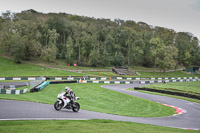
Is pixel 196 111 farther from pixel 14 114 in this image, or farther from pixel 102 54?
pixel 102 54

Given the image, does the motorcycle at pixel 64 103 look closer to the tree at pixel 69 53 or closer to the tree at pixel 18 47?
the tree at pixel 18 47

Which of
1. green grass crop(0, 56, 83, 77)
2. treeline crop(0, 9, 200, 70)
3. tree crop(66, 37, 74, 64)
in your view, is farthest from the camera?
tree crop(66, 37, 74, 64)

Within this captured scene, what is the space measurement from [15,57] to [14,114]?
215 feet

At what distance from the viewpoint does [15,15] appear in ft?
307

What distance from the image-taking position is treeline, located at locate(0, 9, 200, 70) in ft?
250

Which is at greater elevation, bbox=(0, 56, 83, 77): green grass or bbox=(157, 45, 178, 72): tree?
bbox=(157, 45, 178, 72): tree

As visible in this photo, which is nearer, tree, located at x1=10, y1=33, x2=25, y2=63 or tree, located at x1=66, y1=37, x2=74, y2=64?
tree, located at x1=10, y1=33, x2=25, y2=63

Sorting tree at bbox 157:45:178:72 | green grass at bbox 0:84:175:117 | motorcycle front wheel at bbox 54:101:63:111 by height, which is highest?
tree at bbox 157:45:178:72

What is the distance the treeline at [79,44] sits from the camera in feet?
250

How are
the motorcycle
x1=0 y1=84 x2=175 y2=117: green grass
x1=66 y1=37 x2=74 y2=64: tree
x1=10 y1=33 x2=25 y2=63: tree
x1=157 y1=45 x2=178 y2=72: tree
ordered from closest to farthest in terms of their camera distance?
the motorcycle
x1=0 y1=84 x2=175 y2=117: green grass
x1=10 y1=33 x2=25 y2=63: tree
x1=66 y1=37 x2=74 y2=64: tree
x1=157 y1=45 x2=178 y2=72: tree

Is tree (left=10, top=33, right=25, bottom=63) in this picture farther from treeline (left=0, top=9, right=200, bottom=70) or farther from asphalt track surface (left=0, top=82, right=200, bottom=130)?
asphalt track surface (left=0, top=82, right=200, bottom=130)

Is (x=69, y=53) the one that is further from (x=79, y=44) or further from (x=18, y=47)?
(x=18, y=47)

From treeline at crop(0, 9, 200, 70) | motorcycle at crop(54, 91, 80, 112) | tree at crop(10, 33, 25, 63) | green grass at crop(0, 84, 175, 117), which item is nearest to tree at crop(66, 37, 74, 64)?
treeline at crop(0, 9, 200, 70)

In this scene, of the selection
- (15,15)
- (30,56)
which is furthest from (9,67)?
(15,15)
